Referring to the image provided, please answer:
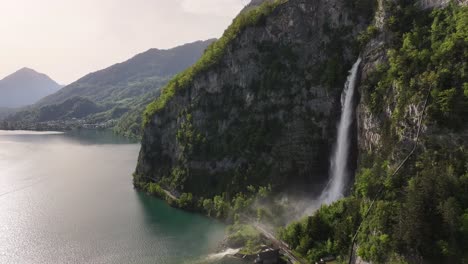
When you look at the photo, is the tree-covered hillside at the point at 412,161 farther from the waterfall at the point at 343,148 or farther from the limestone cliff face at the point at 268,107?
the limestone cliff face at the point at 268,107

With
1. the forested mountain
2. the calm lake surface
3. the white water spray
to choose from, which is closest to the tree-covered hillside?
the forested mountain

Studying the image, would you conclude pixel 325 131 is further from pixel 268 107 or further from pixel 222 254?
pixel 222 254

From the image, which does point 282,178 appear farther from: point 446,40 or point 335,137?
point 446,40

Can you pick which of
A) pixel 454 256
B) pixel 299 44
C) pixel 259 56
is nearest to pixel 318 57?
pixel 299 44

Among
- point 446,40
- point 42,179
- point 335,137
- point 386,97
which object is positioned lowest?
point 42,179

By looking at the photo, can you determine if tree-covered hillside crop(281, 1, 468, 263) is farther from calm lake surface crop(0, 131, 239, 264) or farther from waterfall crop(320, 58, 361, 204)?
calm lake surface crop(0, 131, 239, 264)

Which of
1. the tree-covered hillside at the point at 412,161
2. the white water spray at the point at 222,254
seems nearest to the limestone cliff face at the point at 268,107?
the tree-covered hillside at the point at 412,161
